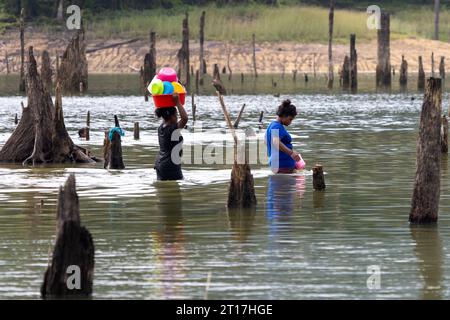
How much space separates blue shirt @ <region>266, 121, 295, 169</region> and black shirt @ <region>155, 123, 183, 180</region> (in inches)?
50.7

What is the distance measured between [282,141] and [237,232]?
4.70 meters

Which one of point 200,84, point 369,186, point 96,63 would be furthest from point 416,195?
point 96,63

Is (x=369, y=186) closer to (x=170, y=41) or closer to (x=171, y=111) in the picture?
(x=171, y=111)

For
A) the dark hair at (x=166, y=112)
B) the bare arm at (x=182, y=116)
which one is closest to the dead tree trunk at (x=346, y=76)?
the dark hair at (x=166, y=112)

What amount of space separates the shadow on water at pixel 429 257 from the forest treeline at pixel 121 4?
77648 mm

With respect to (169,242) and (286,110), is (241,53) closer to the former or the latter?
(286,110)

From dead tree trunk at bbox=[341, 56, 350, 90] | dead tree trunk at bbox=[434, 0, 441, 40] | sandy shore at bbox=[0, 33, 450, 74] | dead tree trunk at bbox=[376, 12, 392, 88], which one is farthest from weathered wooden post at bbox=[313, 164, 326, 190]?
dead tree trunk at bbox=[434, 0, 441, 40]

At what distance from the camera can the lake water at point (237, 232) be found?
43.7 ft

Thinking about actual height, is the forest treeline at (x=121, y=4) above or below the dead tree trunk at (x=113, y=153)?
above

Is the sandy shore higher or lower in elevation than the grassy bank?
lower

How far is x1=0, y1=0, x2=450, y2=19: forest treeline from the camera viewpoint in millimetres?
94000

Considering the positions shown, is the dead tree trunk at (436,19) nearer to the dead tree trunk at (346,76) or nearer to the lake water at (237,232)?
the dead tree trunk at (346,76)

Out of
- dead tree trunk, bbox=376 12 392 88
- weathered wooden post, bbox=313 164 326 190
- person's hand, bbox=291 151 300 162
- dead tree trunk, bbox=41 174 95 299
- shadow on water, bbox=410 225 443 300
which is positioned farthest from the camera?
dead tree trunk, bbox=376 12 392 88

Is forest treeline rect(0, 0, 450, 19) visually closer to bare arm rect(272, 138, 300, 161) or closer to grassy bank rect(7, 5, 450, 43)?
grassy bank rect(7, 5, 450, 43)
